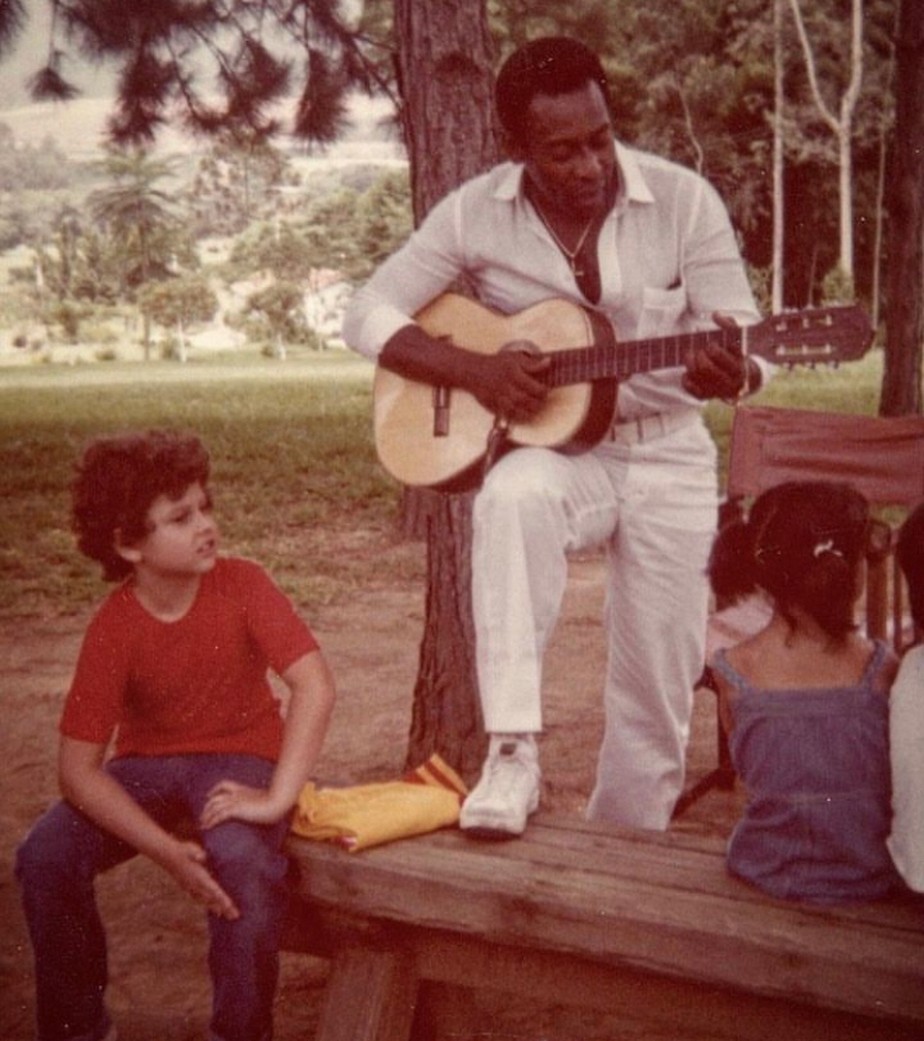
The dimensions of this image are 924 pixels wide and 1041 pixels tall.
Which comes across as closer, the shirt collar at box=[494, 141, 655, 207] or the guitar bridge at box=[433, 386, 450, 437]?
the shirt collar at box=[494, 141, 655, 207]

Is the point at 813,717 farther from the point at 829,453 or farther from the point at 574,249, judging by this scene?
the point at 829,453

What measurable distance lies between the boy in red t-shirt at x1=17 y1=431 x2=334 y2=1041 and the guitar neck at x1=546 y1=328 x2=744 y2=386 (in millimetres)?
806

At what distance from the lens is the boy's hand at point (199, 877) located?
2.75m

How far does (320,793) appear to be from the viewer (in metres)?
3.05

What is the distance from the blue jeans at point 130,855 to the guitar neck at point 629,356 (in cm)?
107

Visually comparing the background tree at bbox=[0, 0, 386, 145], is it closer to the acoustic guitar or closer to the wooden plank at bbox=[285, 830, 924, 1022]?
the acoustic guitar

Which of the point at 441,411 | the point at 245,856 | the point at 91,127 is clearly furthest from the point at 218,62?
the point at 245,856

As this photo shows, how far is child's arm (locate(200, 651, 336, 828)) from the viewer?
284 centimetres

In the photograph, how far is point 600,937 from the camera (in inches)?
103

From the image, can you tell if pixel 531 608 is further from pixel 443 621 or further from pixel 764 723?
pixel 443 621

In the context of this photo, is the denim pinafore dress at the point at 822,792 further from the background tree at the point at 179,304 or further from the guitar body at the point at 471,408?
the background tree at the point at 179,304

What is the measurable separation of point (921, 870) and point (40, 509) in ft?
30.9

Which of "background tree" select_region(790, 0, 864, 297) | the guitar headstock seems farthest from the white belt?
"background tree" select_region(790, 0, 864, 297)

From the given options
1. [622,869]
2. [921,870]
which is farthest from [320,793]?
[921,870]
